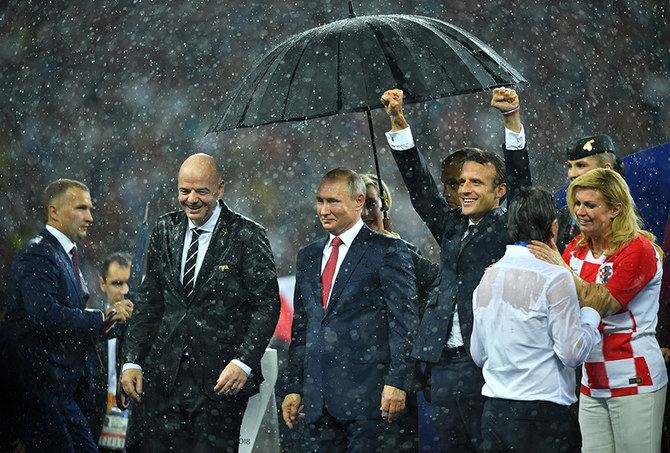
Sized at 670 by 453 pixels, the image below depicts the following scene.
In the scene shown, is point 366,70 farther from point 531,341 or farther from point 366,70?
point 531,341

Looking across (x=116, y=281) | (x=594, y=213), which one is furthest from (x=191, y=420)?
(x=116, y=281)

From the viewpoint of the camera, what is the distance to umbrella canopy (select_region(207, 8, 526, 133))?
10.5 ft

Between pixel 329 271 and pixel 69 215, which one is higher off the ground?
pixel 69 215

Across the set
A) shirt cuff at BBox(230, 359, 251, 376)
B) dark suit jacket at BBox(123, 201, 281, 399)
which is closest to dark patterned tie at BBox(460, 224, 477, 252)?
dark suit jacket at BBox(123, 201, 281, 399)

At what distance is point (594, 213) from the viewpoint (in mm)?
3137

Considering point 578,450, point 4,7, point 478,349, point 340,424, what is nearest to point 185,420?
point 340,424

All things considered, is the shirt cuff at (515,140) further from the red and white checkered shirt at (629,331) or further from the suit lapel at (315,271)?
the suit lapel at (315,271)

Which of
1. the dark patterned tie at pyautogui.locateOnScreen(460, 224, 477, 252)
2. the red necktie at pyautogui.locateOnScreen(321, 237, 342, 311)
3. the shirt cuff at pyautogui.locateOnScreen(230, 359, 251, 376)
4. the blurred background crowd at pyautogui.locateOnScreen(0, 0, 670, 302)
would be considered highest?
the blurred background crowd at pyautogui.locateOnScreen(0, 0, 670, 302)

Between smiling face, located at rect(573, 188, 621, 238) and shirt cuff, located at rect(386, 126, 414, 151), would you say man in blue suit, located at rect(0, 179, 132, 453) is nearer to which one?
shirt cuff, located at rect(386, 126, 414, 151)

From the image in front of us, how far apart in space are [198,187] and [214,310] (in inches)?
18.9

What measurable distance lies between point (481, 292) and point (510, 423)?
0.39 meters

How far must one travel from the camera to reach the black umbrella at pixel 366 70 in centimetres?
320

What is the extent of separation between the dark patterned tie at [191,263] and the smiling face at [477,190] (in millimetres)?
1076

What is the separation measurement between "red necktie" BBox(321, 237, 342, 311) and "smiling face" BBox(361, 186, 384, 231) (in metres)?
0.39
